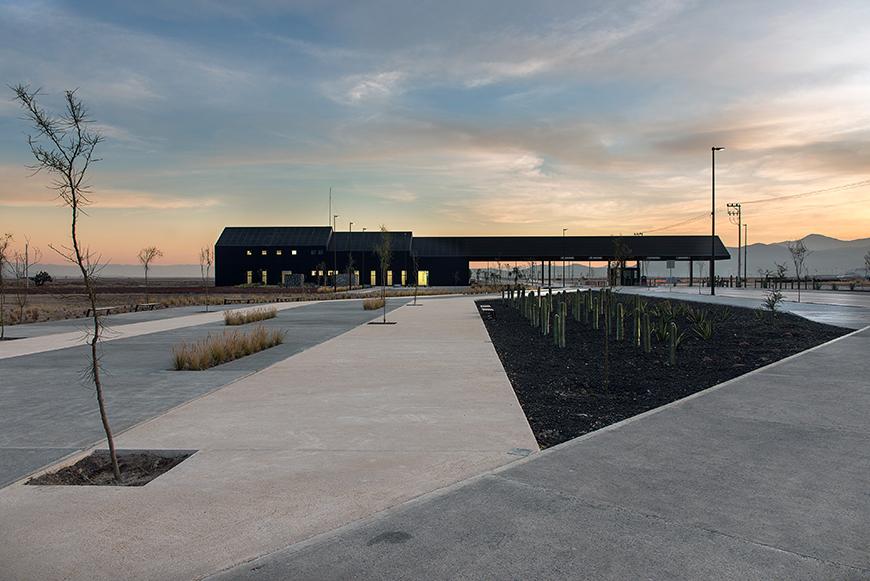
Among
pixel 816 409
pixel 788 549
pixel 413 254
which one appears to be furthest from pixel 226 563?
pixel 413 254

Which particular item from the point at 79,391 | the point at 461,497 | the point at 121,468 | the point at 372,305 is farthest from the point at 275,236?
the point at 461,497

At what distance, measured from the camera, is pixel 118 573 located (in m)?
3.29

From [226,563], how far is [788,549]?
3284 millimetres

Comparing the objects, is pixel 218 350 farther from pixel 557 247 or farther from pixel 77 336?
pixel 557 247

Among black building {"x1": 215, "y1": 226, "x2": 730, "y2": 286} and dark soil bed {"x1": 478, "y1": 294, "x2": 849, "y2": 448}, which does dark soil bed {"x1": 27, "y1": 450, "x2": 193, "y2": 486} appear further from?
black building {"x1": 215, "y1": 226, "x2": 730, "y2": 286}

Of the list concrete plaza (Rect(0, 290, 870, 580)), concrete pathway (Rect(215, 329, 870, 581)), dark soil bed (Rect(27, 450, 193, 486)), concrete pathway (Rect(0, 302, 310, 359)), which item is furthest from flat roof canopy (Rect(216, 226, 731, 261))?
dark soil bed (Rect(27, 450, 193, 486))

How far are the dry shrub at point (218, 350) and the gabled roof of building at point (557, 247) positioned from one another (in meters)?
57.1

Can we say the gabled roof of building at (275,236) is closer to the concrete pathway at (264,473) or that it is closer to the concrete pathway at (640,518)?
the concrete pathway at (264,473)

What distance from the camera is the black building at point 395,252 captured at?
7019 cm

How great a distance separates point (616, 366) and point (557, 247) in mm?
60777

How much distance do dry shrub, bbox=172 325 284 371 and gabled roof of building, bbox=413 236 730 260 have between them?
57121mm

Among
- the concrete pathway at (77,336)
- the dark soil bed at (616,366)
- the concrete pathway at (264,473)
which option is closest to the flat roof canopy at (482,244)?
the concrete pathway at (77,336)

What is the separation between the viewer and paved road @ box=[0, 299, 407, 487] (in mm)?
5793

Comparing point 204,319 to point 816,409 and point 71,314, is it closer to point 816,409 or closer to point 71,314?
point 71,314
